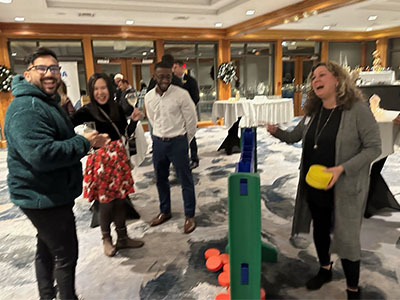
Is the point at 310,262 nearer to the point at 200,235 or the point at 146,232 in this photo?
the point at 200,235

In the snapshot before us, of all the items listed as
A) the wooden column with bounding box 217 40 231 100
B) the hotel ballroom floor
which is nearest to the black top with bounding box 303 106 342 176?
the hotel ballroom floor

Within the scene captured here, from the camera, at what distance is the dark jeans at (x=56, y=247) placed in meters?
1.62

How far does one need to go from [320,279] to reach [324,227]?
1.32ft

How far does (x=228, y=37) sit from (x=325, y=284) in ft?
27.2

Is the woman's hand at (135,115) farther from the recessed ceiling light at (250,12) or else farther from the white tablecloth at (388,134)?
the recessed ceiling light at (250,12)

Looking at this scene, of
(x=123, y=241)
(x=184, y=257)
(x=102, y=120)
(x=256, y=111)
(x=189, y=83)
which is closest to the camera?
(x=102, y=120)

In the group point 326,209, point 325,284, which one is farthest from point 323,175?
point 325,284

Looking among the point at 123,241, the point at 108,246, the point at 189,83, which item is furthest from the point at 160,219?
the point at 189,83

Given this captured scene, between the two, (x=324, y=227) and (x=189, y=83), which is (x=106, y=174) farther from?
(x=189, y=83)

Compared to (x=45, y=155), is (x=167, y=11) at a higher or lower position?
higher

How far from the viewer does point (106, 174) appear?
98.6 inches

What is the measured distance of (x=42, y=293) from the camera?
1980mm

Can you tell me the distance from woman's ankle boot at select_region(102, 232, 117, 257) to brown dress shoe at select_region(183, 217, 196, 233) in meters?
0.68

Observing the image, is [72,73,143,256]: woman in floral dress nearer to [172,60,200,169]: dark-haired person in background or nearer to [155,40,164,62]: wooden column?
[172,60,200,169]: dark-haired person in background
